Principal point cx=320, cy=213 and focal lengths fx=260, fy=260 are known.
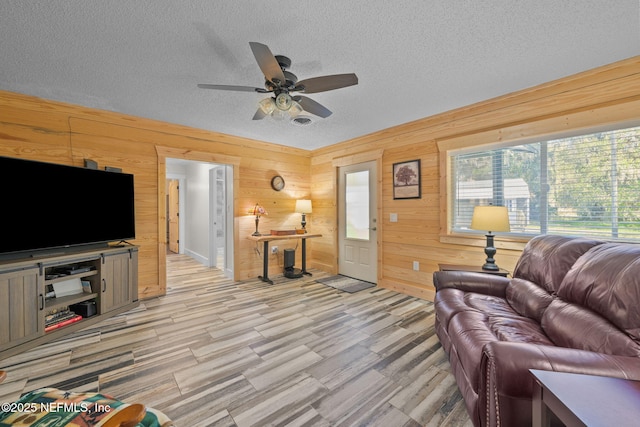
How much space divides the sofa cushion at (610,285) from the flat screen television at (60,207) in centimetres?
429

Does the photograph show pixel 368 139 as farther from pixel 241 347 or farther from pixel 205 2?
pixel 241 347

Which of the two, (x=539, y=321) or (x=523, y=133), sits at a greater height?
(x=523, y=133)

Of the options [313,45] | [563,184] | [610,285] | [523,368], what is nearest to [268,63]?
[313,45]

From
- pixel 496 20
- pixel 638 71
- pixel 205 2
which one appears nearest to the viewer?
pixel 205 2

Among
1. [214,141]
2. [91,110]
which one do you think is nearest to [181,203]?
[214,141]

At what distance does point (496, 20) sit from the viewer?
1732 millimetres

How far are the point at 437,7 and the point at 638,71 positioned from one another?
2.01 meters

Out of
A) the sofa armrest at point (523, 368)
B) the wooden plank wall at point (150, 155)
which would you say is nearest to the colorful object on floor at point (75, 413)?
the sofa armrest at point (523, 368)

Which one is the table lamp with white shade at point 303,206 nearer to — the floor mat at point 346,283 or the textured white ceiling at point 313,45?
the floor mat at point 346,283

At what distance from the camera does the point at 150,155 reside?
364 cm

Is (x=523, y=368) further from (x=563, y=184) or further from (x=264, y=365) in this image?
(x=563, y=184)

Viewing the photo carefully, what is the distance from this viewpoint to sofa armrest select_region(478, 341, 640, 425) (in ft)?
3.39

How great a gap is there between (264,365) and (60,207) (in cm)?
263

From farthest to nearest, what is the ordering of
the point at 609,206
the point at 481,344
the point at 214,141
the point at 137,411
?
1. the point at 214,141
2. the point at 609,206
3. the point at 481,344
4. the point at 137,411
